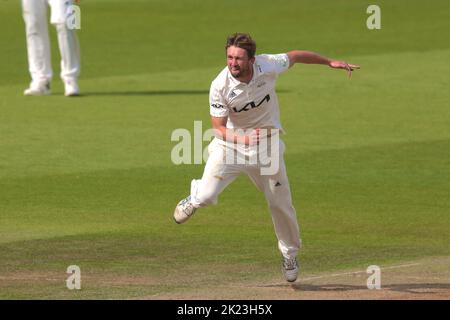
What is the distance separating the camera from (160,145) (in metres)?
19.8

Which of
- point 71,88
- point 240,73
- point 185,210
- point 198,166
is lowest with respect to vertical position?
point 185,210

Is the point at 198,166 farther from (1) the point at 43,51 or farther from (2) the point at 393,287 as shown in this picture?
(1) the point at 43,51

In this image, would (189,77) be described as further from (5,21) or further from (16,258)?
(16,258)

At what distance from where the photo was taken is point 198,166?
60.3ft

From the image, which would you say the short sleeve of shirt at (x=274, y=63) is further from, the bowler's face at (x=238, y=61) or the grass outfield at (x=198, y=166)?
the grass outfield at (x=198, y=166)

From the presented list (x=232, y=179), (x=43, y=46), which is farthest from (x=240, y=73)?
(x=43, y=46)

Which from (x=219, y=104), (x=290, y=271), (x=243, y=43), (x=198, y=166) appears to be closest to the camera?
(x=243, y=43)

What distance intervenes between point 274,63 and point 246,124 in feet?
1.83

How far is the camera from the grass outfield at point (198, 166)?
13.1 meters

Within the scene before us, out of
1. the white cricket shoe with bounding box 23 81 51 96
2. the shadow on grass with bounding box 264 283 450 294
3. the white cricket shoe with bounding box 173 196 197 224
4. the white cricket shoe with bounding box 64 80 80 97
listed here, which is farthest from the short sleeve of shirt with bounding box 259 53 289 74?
the white cricket shoe with bounding box 23 81 51 96

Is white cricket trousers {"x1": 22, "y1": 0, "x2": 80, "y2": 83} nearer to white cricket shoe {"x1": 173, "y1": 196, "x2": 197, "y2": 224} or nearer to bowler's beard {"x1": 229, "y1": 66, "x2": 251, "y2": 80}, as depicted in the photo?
white cricket shoe {"x1": 173, "y1": 196, "x2": 197, "y2": 224}

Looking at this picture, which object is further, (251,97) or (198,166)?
(198,166)

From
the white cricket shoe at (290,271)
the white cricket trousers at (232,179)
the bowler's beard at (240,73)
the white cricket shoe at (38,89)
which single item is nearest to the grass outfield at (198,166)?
the white cricket shoe at (38,89)

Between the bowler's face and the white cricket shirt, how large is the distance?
11 centimetres
